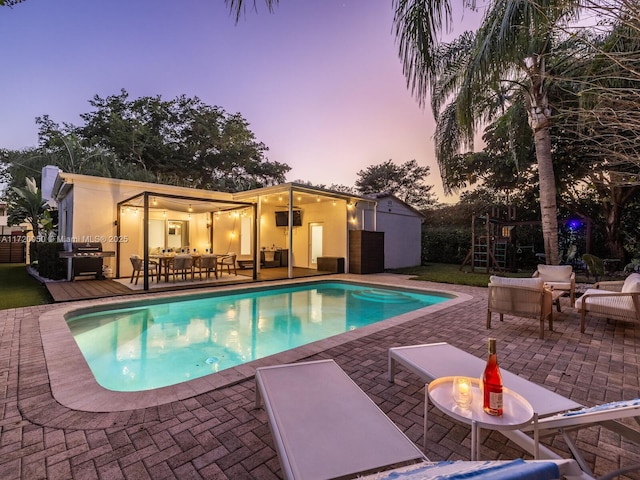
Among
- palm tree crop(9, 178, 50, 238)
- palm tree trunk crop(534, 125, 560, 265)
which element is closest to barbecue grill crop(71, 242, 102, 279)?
palm tree crop(9, 178, 50, 238)

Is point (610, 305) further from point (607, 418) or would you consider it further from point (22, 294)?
point (22, 294)

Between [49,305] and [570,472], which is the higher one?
[570,472]

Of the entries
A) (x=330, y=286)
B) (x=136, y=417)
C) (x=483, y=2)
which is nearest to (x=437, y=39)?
(x=483, y=2)

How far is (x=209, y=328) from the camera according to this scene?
19.2 feet

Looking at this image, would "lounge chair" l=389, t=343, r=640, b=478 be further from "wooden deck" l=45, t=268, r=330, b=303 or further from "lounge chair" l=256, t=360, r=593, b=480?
"wooden deck" l=45, t=268, r=330, b=303

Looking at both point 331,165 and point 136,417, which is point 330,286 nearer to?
point 136,417

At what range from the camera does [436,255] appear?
1745 cm

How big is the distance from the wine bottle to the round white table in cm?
3

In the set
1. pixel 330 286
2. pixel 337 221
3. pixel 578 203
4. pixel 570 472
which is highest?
pixel 578 203

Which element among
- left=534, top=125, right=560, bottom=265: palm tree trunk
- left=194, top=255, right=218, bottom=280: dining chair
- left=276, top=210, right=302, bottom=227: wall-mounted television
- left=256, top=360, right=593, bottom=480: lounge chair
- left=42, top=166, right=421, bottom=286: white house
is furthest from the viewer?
left=276, top=210, right=302, bottom=227: wall-mounted television

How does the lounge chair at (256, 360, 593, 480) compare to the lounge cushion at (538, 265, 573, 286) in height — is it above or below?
below

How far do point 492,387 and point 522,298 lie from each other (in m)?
3.63

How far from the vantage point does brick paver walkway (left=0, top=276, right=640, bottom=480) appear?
178cm

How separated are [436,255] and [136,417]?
680 inches
